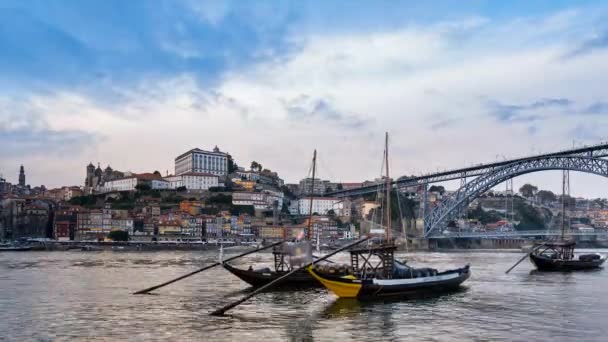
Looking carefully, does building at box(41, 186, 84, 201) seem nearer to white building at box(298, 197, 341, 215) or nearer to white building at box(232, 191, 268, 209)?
white building at box(232, 191, 268, 209)

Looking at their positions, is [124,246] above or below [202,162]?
below

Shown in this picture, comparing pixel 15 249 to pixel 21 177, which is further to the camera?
pixel 21 177

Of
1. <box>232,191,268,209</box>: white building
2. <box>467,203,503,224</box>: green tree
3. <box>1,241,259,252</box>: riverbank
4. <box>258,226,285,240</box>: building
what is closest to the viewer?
<box>1,241,259,252</box>: riverbank

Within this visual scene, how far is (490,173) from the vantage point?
78438 millimetres

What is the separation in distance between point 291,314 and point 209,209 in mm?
116501

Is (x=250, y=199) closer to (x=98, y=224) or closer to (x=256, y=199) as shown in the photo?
(x=256, y=199)

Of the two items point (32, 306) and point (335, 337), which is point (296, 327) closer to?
point (335, 337)

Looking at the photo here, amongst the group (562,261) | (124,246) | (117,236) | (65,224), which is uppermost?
(65,224)

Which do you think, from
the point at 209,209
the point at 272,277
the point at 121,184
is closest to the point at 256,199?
the point at 209,209

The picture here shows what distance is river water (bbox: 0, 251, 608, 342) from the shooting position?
2069 cm

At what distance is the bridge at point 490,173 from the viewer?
2462 inches

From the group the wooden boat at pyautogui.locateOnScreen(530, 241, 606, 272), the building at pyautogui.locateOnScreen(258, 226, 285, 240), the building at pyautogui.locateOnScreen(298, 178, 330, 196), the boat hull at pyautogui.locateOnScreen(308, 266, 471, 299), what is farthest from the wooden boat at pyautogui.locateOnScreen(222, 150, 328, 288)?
the building at pyautogui.locateOnScreen(298, 178, 330, 196)

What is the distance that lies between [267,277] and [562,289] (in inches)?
625

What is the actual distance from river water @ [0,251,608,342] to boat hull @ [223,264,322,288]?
2.39ft
